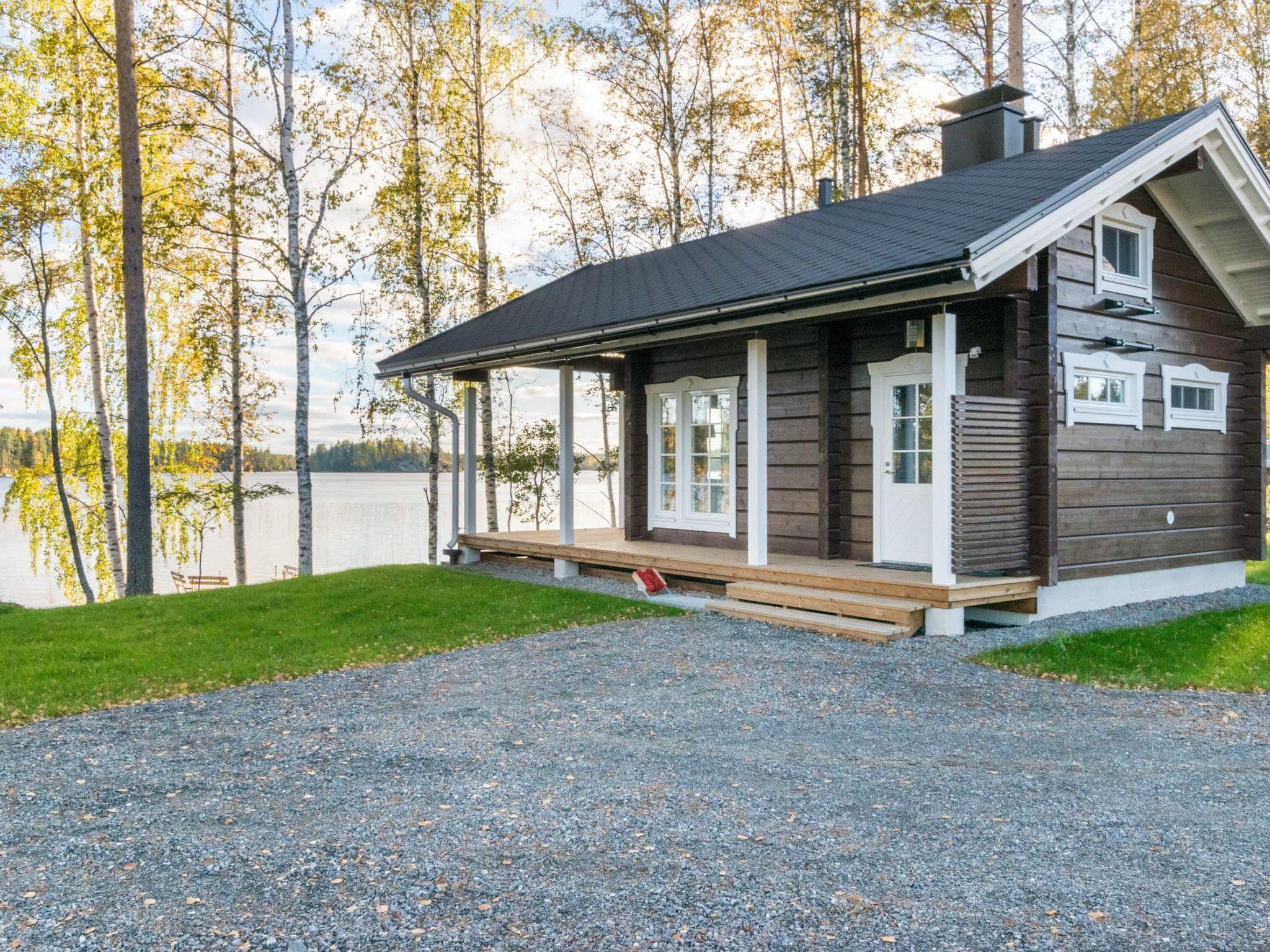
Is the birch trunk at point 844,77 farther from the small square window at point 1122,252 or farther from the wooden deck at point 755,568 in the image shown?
the wooden deck at point 755,568

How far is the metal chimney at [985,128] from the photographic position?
9.29 m

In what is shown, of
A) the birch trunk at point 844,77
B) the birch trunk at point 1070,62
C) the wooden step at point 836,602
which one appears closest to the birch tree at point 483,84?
the birch trunk at point 844,77

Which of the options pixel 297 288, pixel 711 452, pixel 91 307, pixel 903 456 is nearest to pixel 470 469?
pixel 711 452

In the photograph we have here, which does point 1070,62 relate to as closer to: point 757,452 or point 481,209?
point 481,209

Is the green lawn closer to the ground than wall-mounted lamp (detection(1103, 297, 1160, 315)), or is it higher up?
closer to the ground

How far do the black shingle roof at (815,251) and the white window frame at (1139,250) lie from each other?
22.7 inches

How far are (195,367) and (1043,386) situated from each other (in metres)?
12.9

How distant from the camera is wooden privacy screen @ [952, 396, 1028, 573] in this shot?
6398 millimetres

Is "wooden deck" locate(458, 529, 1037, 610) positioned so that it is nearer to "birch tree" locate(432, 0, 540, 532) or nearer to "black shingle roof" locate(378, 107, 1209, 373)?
"black shingle roof" locate(378, 107, 1209, 373)

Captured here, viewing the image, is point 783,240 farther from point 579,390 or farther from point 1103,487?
point 579,390

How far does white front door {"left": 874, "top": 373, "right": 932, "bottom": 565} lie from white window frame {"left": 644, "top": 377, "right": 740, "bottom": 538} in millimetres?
1819

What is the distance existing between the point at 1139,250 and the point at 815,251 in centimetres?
288

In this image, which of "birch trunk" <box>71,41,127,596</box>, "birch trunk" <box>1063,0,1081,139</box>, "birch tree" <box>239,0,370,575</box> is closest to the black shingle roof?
"birch tree" <box>239,0,370,575</box>

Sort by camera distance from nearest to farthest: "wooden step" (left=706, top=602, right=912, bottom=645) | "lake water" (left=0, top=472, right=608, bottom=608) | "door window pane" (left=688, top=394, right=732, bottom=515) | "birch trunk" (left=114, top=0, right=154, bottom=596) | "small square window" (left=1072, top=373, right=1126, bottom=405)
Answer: "wooden step" (left=706, top=602, right=912, bottom=645) → "small square window" (left=1072, top=373, right=1126, bottom=405) → "door window pane" (left=688, top=394, right=732, bottom=515) → "birch trunk" (left=114, top=0, right=154, bottom=596) → "lake water" (left=0, top=472, right=608, bottom=608)
